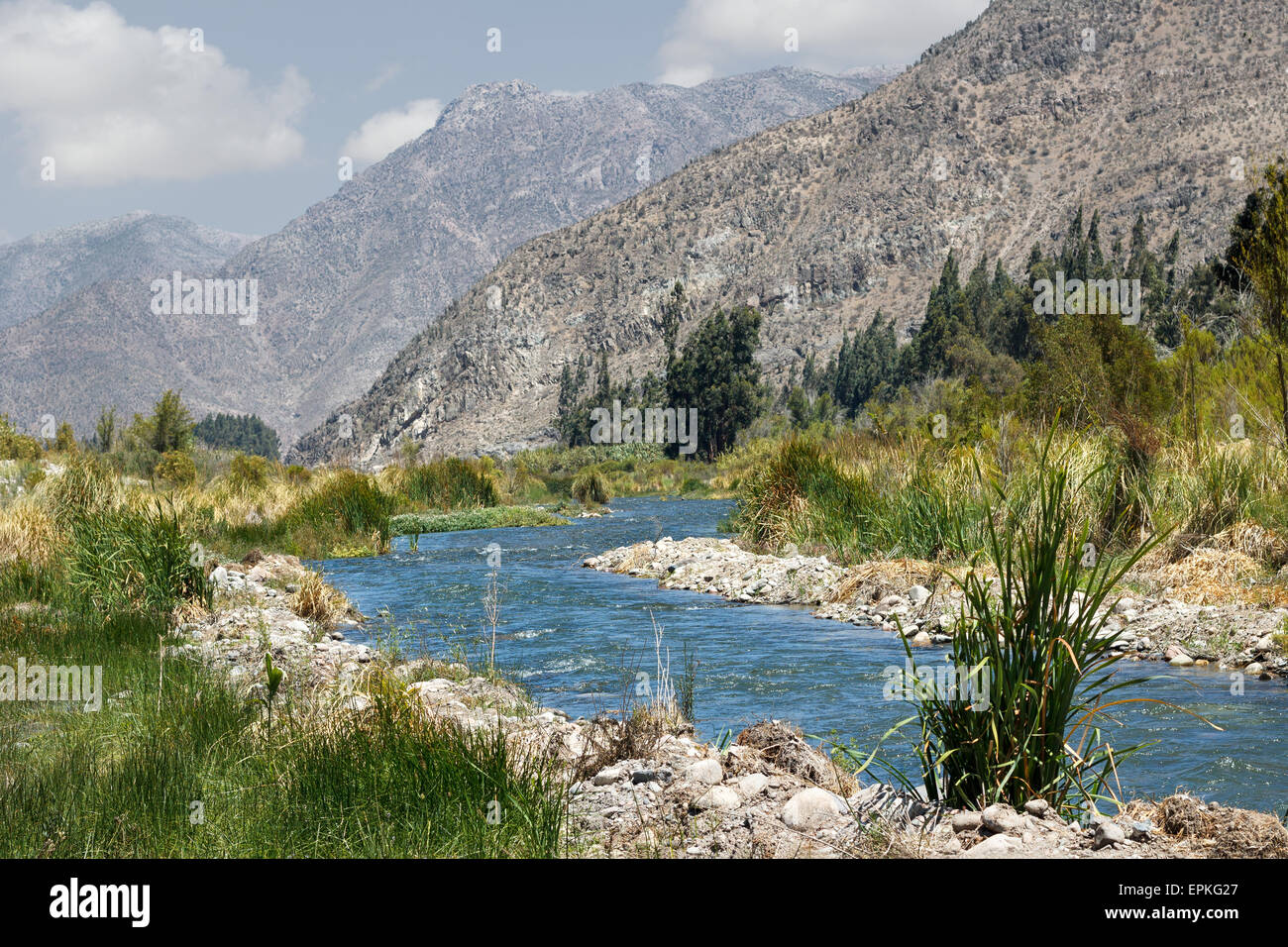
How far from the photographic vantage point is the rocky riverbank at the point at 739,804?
14.4 ft

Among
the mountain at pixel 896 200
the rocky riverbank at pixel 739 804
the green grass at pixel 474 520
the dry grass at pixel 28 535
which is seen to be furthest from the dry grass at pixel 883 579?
the mountain at pixel 896 200

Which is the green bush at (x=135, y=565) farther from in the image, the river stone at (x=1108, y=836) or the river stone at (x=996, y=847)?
the river stone at (x=1108, y=836)

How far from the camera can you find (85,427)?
621 ft

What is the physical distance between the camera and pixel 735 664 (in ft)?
35.1

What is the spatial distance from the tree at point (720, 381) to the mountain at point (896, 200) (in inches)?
1150

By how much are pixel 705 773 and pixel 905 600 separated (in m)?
8.29

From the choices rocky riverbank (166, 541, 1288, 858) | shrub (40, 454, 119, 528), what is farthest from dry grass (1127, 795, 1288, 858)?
shrub (40, 454, 119, 528)

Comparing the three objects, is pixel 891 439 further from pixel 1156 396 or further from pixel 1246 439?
pixel 1246 439

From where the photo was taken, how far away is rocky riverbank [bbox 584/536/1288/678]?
10039 mm

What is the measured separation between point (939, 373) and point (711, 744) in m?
61.8

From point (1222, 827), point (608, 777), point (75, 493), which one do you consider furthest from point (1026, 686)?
point (75, 493)

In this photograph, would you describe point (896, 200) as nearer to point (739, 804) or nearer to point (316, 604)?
point (316, 604)

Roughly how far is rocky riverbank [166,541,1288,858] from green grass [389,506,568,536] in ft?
70.1
